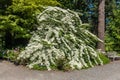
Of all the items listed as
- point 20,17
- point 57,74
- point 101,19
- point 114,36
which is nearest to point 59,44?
Result: point 57,74

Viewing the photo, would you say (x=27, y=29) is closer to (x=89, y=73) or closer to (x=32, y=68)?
(x=32, y=68)

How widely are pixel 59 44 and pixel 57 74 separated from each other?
2231 mm

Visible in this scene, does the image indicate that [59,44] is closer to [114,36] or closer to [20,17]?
[20,17]

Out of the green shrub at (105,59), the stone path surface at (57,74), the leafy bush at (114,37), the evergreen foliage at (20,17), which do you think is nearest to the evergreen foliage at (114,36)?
the leafy bush at (114,37)

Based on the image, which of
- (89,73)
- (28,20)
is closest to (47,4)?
(28,20)

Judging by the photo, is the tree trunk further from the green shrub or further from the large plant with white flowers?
the large plant with white flowers

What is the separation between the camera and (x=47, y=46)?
14.6 m

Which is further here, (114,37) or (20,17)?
(114,37)

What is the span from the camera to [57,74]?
13133 millimetres

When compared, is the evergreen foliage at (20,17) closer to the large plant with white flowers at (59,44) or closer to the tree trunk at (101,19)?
the large plant with white flowers at (59,44)

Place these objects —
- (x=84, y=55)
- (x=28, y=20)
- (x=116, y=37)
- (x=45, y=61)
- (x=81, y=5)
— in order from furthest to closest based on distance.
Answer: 1. (x=81, y=5)
2. (x=116, y=37)
3. (x=28, y=20)
4. (x=84, y=55)
5. (x=45, y=61)

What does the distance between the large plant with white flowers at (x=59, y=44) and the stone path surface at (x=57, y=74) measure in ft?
1.66

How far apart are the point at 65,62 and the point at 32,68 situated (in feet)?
4.27

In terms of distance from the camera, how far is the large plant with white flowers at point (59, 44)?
1431 cm
